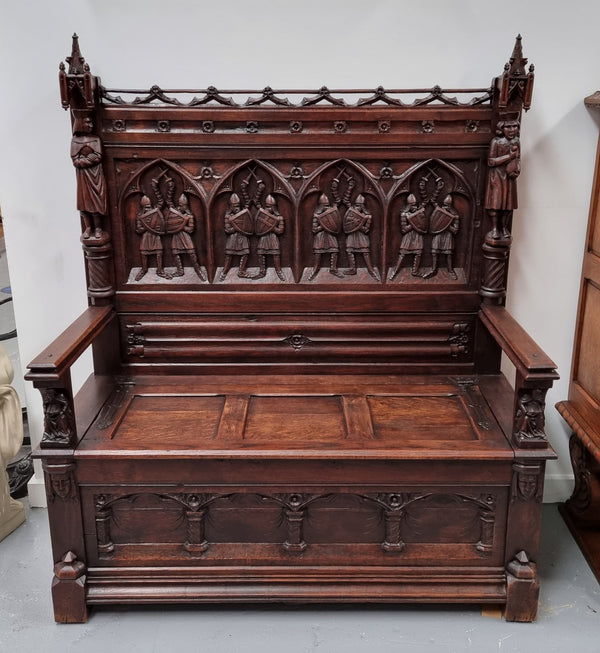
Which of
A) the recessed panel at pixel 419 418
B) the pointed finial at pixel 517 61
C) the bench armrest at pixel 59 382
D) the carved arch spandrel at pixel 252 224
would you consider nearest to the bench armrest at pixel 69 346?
the bench armrest at pixel 59 382

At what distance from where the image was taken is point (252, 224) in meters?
2.70

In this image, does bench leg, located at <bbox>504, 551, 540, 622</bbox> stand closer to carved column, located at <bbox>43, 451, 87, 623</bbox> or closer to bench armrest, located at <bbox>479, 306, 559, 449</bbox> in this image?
bench armrest, located at <bbox>479, 306, 559, 449</bbox>

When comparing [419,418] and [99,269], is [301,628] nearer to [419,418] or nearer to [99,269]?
[419,418]

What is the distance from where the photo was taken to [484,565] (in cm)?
238

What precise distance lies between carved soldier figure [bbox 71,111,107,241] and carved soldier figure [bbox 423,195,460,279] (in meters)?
1.20

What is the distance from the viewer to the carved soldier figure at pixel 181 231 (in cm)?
268

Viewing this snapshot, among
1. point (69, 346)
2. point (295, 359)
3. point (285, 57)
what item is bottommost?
point (295, 359)

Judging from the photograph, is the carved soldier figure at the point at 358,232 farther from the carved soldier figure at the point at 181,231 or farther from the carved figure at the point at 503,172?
the carved soldier figure at the point at 181,231

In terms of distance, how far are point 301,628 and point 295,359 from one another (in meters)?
0.96

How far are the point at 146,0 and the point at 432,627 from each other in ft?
7.83

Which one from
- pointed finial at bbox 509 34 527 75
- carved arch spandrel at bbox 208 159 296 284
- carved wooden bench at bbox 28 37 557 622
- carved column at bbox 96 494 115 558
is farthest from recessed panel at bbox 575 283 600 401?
carved column at bbox 96 494 115 558

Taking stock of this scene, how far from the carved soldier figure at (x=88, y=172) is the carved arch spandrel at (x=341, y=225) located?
28.2 inches

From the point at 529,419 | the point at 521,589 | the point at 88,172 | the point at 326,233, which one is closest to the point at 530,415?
the point at 529,419

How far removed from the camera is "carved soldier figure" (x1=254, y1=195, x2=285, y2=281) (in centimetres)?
268
